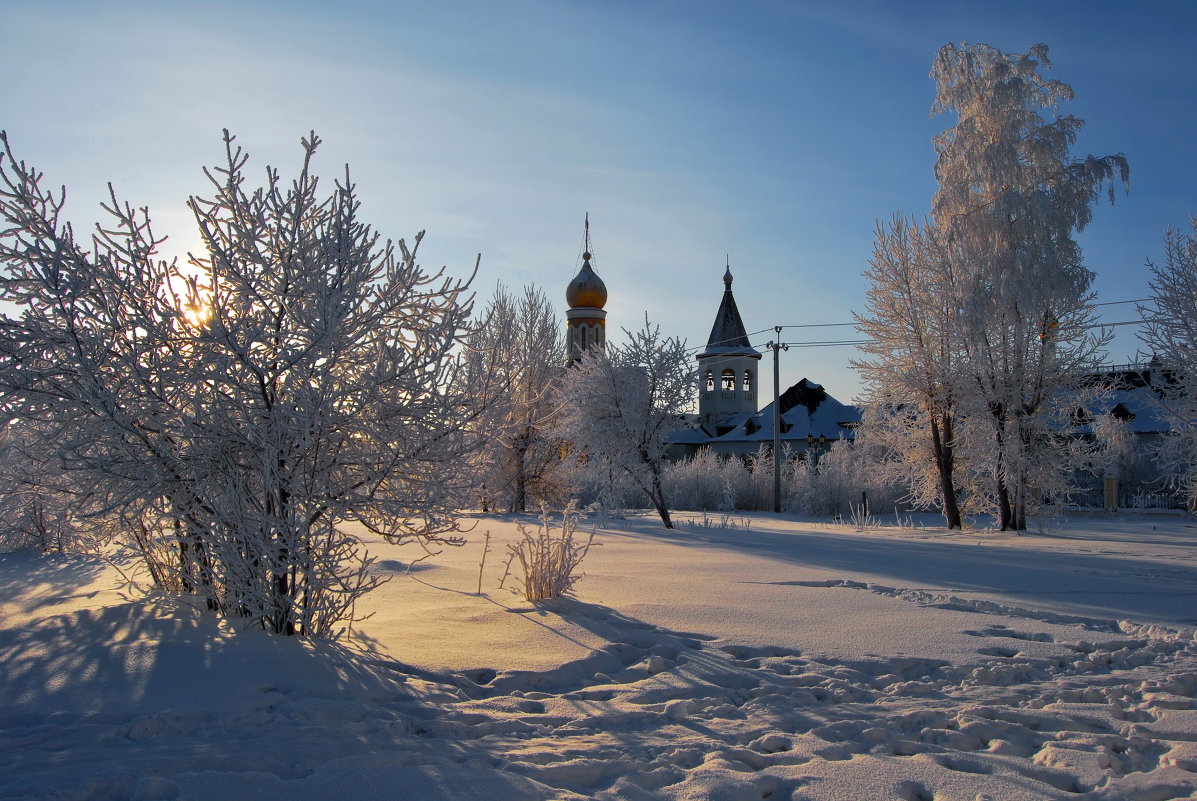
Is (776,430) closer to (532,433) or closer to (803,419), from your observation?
(532,433)

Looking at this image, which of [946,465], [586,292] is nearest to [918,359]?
[946,465]

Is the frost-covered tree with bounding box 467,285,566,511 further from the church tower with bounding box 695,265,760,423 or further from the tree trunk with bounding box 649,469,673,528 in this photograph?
the church tower with bounding box 695,265,760,423

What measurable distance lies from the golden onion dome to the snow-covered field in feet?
172

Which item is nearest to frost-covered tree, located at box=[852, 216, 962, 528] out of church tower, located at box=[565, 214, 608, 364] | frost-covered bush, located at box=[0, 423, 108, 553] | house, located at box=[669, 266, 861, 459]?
frost-covered bush, located at box=[0, 423, 108, 553]

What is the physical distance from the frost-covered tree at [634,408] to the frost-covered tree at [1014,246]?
648 cm

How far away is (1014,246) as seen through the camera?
676 inches

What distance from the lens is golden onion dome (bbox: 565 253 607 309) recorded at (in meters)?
58.9

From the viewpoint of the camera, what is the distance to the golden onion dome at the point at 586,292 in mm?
58875

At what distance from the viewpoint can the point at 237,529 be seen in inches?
178

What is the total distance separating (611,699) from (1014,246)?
651 inches

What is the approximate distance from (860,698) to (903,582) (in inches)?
173

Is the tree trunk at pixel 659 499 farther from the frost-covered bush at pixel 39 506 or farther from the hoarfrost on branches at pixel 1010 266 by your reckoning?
the frost-covered bush at pixel 39 506

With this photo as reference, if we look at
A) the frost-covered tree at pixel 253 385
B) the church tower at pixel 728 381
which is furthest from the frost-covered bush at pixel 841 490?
the church tower at pixel 728 381

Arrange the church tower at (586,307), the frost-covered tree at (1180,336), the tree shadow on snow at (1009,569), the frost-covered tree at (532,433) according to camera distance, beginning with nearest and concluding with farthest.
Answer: the tree shadow on snow at (1009,569) < the frost-covered tree at (1180,336) < the frost-covered tree at (532,433) < the church tower at (586,307)
